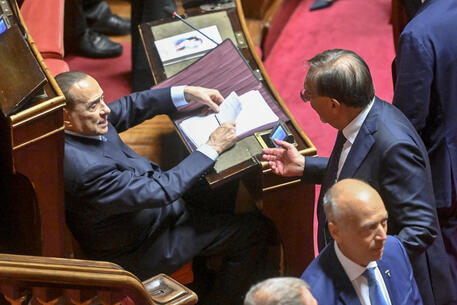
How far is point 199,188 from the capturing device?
298cm

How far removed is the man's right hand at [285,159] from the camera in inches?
101

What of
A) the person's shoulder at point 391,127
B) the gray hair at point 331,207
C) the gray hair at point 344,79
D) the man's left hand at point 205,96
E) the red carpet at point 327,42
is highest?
the gray hair at point 344,79

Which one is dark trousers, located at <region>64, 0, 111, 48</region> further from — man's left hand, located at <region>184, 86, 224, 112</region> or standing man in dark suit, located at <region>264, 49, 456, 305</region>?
standing man in dark suit, located at <region>264, 49, 456, 305</region>

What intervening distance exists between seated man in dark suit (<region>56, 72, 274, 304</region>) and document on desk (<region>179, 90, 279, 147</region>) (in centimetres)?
5

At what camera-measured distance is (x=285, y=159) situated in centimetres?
260

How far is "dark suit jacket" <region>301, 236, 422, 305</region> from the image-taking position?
1.88 m

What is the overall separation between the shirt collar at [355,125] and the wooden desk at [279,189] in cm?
45

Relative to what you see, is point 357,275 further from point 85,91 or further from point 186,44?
point 186,44

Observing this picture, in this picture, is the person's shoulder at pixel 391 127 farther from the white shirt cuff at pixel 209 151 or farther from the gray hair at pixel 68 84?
the gray hair at pixel 68 84

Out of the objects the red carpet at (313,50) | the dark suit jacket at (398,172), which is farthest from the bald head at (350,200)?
the red carpet at (313,50)

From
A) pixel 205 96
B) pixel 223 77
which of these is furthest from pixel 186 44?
pixel 205 96

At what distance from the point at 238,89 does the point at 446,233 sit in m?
0.92

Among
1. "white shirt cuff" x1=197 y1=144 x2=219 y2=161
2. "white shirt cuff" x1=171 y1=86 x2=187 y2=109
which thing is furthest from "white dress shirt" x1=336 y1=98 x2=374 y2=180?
"white shirt cuff" x1=171 y1=86 x2=187 y2=109

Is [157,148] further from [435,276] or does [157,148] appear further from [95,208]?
[435,276]
